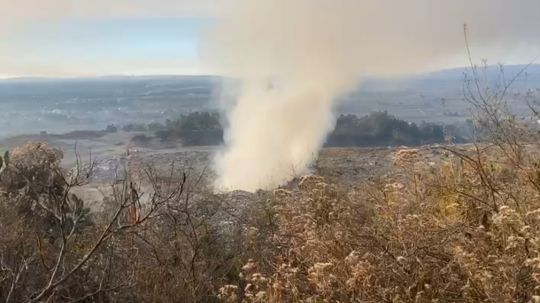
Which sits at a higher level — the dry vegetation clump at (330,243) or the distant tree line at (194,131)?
the dry vegetation clump at (330,243)

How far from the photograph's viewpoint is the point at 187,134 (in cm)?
3366

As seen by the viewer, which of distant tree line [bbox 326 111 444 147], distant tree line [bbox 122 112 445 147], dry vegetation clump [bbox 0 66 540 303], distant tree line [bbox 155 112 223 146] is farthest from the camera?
distant tree line [bbox 155 112 223 146]

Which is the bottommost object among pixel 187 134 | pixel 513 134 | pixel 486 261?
pixel 187 134

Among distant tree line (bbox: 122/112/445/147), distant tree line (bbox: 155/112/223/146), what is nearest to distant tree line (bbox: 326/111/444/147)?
distant tree line (bbox: 122/112/445/147)

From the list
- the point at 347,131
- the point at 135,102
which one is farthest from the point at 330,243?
the point at 135,102

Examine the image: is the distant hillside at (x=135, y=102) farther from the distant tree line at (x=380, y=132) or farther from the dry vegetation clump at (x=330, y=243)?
the dry vegetation clump at (x=330, y=243)

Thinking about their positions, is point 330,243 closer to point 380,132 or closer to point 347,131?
point 380,132

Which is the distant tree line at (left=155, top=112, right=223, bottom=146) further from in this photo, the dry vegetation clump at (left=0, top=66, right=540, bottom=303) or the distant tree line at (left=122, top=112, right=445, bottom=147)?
the dry vegetation clump at (left=0, top=66, right=540, bottom=303)

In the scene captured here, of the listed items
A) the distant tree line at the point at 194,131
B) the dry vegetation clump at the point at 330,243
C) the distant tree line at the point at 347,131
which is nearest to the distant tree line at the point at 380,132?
the distant tree line at the point at 347,131

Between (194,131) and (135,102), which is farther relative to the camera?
(135,102)

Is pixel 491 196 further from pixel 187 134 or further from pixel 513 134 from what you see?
pixel 187 134

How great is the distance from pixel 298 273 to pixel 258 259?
152 centimetres

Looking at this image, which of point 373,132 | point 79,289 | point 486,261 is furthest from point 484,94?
point 373,132

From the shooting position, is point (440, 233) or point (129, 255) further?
point (129, 255)
